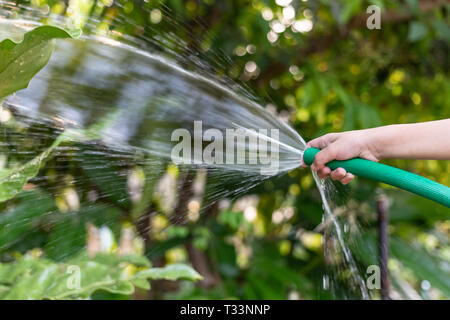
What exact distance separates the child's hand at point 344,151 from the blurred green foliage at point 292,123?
0.35 m

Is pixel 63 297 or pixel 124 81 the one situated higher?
pixel 124 81

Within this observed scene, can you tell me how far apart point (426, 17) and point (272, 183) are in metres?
0.65

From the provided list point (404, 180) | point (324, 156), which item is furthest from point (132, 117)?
point (404, 180)

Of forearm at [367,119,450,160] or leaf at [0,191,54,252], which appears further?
leaf at [0,191,54,252]

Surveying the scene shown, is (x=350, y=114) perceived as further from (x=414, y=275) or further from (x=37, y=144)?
(x=37, y=144)

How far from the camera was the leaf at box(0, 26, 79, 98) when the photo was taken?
0.41 meters

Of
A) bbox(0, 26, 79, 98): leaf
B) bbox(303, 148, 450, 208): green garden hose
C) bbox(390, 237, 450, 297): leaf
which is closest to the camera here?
bbox(0, 26, 79, 98): leaf

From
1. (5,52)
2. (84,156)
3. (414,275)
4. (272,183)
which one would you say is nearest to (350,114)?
(272,183)

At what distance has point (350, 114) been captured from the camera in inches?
50.1
